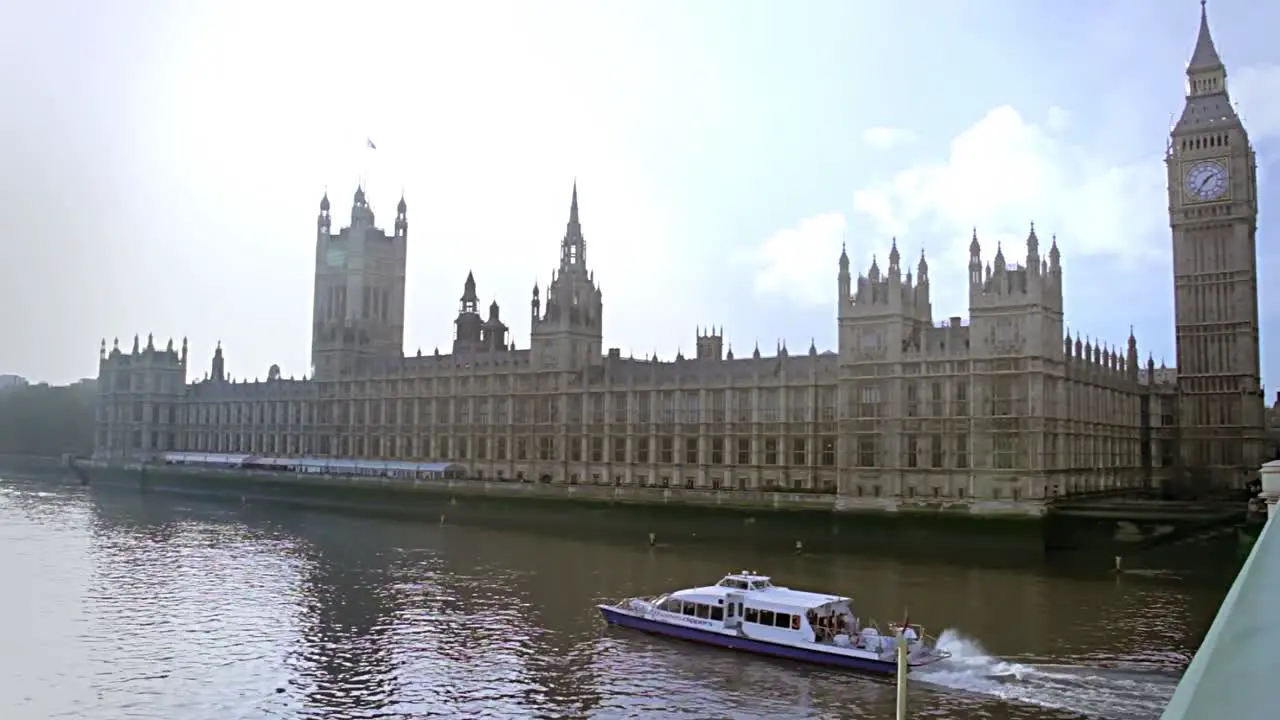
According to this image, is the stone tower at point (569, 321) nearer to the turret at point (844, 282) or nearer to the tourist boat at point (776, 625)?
the turret at point (844, 282)

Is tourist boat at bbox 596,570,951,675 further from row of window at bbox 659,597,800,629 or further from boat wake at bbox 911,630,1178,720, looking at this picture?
boat wake at bbox 911,630,1178,720

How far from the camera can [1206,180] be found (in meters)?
92.6

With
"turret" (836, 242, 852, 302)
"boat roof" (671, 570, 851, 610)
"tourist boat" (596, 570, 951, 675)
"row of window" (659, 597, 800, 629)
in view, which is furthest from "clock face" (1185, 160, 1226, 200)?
"row of window" (659, 597, 800, 629)

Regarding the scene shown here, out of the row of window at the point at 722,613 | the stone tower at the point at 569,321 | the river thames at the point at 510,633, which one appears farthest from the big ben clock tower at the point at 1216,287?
the row of window at the point at 722,613

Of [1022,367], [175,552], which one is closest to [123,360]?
[175,552]

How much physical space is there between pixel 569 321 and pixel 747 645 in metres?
70.2

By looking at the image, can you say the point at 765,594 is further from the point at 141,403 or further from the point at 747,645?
the point at 141,403

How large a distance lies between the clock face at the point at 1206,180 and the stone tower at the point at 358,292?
9560cm

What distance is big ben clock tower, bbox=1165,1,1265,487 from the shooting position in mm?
90500

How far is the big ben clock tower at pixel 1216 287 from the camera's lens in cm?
9050

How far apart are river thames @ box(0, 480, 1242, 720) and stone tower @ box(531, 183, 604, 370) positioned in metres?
37.4

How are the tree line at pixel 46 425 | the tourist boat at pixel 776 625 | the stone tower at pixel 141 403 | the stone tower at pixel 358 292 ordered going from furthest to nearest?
1. the tree line at pixel 46 425
2. the stone tower at pixel 141 403
3. the stone tower at pixel 358 292
4. the tourist boat at pixel 776 625

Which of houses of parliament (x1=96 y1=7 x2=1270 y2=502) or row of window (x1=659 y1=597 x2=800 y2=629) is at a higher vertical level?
houses of parliament (x1=96 y1=7 x2=1270 y2=502)

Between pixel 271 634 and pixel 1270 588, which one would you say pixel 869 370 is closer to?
pixel 271 634
